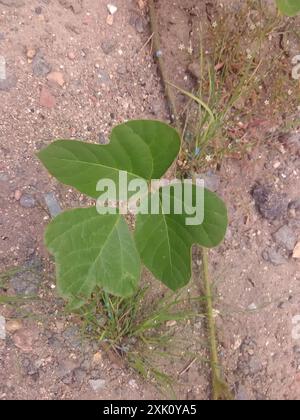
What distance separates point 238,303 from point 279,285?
152mm

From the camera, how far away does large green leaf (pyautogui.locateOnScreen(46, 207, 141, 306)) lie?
133cm

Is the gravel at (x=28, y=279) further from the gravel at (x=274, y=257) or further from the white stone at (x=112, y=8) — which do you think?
the white stone at (x=112, y=8)

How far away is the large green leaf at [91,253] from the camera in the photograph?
133 centimetres

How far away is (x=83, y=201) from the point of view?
173cm

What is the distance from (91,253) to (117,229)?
0.09m

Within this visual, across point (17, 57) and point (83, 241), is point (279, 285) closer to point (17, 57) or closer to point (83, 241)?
point (83, 241)

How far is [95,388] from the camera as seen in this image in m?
1.66

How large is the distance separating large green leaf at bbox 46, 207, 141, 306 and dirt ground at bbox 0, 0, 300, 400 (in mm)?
349

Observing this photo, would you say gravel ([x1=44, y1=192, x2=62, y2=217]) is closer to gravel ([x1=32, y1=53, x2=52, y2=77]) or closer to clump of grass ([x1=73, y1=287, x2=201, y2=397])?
clump of grass ([x1=73, y1=287, x2=201, y2=397])

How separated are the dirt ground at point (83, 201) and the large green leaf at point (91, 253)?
1.14ft

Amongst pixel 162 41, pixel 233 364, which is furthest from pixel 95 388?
pixel 162 41

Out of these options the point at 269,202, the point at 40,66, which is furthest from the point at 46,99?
the point at 269,202

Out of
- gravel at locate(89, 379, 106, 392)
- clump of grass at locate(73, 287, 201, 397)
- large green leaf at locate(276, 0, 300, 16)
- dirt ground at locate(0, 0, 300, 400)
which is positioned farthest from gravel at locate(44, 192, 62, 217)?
large green leaf at locate(276, 0, 300, 16)

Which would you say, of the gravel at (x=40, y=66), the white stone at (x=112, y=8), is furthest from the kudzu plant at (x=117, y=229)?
the white stone at (x=112, y=8)
